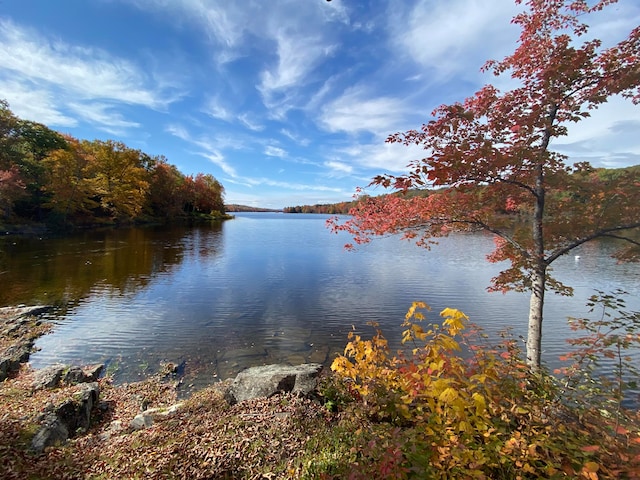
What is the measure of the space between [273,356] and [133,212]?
56093 millimetres

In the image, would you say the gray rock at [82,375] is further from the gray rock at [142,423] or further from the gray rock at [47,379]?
the gray rock at [142,423]

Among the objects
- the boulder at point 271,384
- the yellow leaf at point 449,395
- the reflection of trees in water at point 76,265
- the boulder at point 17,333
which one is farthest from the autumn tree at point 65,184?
the yellow leaf at point 449,395

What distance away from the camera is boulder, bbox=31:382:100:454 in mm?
4594

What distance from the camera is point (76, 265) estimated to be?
828 inches

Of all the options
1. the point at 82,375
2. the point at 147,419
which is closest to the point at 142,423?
the point at 147,419

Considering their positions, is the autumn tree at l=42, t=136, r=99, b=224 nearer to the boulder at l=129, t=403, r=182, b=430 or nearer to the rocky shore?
the rocky shore

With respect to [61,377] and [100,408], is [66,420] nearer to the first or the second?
[100,408]

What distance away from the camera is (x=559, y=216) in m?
5.87

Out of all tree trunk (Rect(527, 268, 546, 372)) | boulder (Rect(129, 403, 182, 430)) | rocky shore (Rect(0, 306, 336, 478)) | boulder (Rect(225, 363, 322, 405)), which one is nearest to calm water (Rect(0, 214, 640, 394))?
rocky shore (Rect(0, 306, 336, 478))

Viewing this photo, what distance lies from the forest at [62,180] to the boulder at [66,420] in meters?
37.3

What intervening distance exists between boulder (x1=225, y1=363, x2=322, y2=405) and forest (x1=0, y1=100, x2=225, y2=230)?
130 ft

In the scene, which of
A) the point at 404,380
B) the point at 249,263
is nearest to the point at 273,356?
the point at 404,380

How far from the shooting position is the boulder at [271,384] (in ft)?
18.5

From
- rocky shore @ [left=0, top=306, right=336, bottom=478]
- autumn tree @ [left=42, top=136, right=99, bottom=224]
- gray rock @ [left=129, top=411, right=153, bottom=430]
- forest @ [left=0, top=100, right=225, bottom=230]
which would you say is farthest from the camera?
autumn tree @ [left=42, top=136, right=99, bottom=224]
